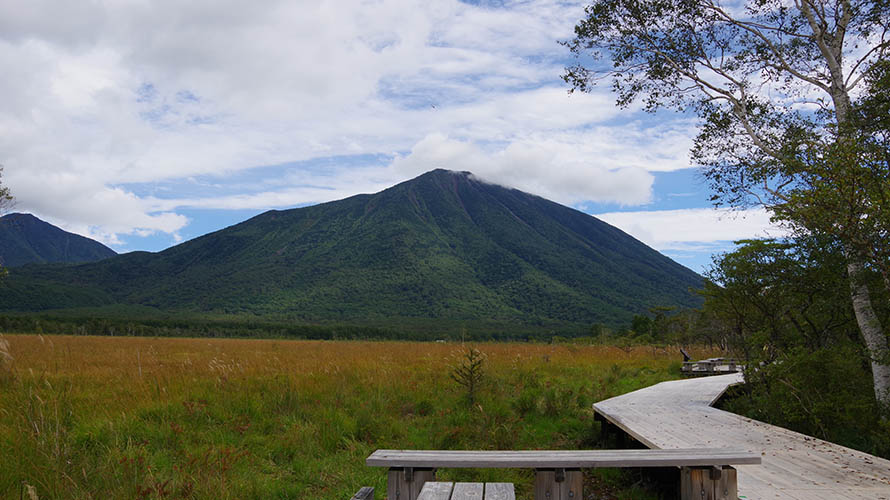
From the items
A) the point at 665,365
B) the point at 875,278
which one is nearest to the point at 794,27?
the point at 875,278

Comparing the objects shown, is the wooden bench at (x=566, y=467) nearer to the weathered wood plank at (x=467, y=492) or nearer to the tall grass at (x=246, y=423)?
the weathered wood plank at (x=467, y=492)

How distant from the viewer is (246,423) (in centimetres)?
669

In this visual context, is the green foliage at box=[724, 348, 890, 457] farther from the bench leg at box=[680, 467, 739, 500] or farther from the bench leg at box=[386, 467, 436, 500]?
the bench leg at box=[386, 467, 436, 500]

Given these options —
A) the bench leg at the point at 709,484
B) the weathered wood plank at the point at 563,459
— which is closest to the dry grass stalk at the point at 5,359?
the weathered wood plank at the point at 563,459

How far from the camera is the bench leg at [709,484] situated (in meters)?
3.85

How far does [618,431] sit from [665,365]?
1126 centimetres

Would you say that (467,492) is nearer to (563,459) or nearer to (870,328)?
(563,459)

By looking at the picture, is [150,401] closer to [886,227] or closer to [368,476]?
[368,476]

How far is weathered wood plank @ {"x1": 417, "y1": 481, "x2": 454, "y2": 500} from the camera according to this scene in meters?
3.14

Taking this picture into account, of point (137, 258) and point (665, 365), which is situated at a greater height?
point (137, 258)

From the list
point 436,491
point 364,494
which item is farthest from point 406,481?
point 364,494

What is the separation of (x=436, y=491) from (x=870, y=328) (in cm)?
693

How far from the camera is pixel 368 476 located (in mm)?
5492

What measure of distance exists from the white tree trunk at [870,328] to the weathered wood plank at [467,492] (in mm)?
6193
